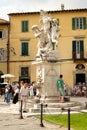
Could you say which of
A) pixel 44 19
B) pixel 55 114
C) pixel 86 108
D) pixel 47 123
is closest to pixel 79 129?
pixel 47 123

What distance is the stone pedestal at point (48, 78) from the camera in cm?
2045

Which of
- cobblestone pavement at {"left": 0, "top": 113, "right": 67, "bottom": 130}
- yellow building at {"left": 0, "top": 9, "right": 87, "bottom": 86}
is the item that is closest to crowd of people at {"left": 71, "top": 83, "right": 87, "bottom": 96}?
yellow building at {"left": 0, "top": 9, "right": 87, "bottom": 86}

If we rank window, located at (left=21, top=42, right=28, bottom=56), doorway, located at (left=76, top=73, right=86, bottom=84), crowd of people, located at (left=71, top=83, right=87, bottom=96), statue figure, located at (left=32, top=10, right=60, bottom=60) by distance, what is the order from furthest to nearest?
window, located at (left=21, top=42, right=28, bottom=56) < doorway, located at (left=76, top=73, right=86, bottom=84) < crowd of people, located at (left=71, top=83, right=87, bottom=96) < statue figure, located at (left=32, top=10, right=60, bottom=60)

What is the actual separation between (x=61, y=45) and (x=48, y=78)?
28.7 meters

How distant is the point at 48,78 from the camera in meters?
20.6

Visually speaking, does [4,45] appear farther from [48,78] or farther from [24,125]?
[24,125]

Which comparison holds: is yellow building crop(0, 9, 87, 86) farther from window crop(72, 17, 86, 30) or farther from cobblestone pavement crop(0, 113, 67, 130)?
cobblestone pavement crop(0, 113, 67, 130)

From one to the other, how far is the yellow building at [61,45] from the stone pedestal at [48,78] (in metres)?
26.5

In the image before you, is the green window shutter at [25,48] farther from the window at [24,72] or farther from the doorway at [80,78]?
the doorway at [80,78]

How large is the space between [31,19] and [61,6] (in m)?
5.13

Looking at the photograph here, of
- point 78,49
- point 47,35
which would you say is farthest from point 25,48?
point 47,35

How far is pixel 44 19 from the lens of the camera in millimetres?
21703

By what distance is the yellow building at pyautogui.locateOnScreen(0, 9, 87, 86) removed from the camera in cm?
4837

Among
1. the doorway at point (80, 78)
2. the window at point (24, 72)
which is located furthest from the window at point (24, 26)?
the doorway at point (80, 78)
